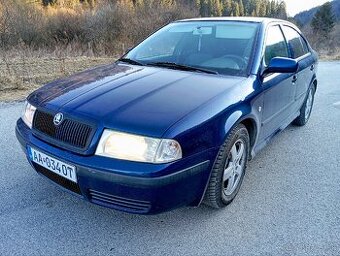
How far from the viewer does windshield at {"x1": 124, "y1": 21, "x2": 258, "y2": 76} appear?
123 inches

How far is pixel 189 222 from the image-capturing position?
8.55 ft

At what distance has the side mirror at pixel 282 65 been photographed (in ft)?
9.95

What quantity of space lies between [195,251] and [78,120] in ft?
3.86

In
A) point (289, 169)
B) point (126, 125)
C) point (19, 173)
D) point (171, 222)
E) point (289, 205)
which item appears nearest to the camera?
point (126, 125)

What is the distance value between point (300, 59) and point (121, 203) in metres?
3.03

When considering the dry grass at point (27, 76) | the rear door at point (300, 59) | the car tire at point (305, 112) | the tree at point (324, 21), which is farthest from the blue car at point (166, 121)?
the tree at point (324, 21)

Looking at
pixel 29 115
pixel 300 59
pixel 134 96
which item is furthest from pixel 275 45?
pixel 29 115

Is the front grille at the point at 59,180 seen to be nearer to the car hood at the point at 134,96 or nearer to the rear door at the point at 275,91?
the car hood at the point at 134,96

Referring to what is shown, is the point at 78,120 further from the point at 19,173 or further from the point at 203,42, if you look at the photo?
the point at 203,42

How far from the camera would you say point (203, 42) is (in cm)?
344

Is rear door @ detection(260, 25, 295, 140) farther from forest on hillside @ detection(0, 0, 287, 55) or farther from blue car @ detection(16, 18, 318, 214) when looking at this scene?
forest on hillside @ detection(0, 0, 287, 55)

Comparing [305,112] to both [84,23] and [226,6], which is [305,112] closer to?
[84,23]

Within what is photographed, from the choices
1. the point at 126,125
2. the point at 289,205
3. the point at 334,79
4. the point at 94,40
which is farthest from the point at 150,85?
the point at 94,40

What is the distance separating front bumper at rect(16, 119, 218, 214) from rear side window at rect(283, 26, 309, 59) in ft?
7.64
